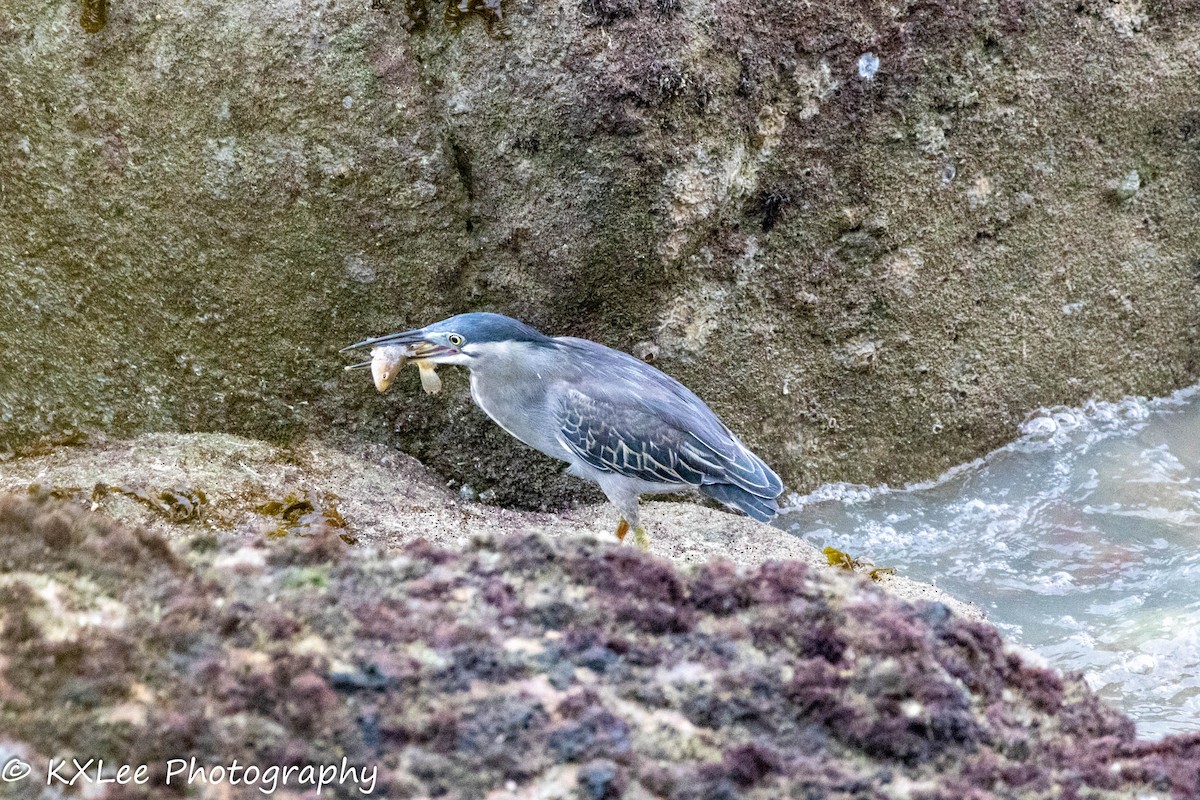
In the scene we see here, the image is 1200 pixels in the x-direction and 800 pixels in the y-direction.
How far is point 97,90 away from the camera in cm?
364

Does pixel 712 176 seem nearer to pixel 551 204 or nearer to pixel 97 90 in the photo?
pixel 551 204

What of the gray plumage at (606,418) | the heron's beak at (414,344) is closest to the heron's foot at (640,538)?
the gray plumage at (606,418)

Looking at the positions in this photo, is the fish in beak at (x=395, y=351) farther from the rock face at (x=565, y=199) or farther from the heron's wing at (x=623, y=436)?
the heron's wing at (x=623, y=436)

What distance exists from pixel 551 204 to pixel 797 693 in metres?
2.42

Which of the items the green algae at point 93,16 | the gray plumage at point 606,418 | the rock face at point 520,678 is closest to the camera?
the rock face at point 520,678

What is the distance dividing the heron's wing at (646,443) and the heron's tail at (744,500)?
35 millimetres

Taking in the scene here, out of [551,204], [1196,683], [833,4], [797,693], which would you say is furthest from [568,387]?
[1196,683]

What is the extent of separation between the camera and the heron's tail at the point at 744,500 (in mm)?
3914

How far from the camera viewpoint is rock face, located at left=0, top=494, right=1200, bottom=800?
1738 millimetres

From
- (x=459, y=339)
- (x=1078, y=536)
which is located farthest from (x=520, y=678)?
(x=1078, y=536)

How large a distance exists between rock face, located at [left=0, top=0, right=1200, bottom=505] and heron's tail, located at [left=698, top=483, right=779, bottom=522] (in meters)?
0.58

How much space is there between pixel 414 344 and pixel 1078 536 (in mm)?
2831

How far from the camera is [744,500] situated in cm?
392

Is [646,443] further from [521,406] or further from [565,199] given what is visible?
[565,199]
